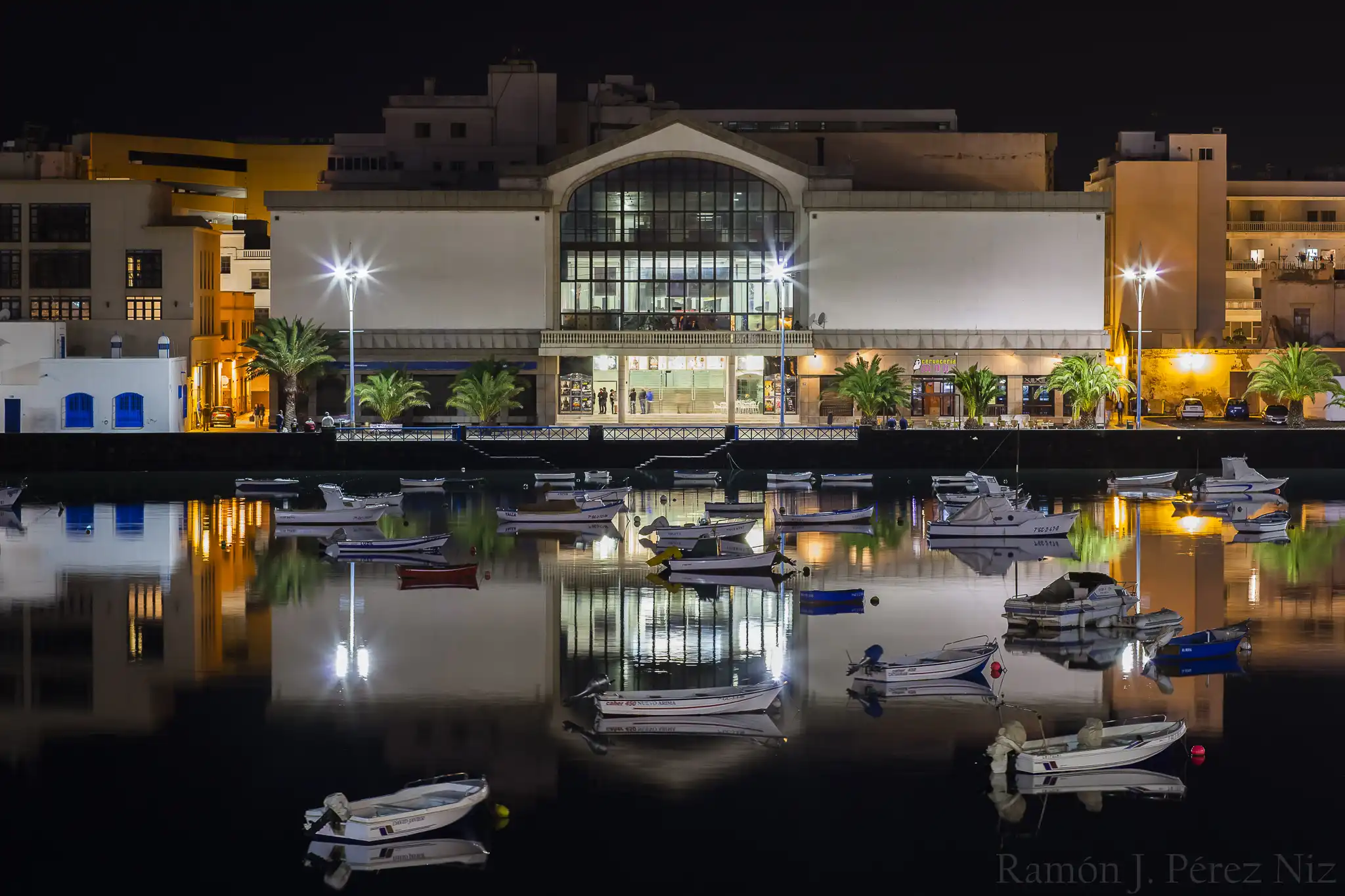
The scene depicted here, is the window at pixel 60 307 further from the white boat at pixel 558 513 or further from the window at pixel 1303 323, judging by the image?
the window at pixel 1303 323

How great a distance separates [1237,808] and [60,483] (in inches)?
3070

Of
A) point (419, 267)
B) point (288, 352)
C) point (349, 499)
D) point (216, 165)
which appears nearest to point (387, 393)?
point (288, 352)

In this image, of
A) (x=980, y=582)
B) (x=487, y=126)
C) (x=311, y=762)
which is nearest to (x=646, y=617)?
(x=980, y=582)

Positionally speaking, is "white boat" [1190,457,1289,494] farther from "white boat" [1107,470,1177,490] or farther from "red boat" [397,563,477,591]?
"red boat" [397,563,477,591]

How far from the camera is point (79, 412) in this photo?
10444 centimetres

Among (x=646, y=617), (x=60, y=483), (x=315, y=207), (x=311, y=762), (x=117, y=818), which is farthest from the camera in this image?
(x=315, y=207)

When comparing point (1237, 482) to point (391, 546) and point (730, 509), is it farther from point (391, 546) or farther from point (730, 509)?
point (391, 546)

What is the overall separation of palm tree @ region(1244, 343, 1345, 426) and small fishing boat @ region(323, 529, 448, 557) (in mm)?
61629

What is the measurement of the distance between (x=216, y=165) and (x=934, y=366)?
87.6 meters

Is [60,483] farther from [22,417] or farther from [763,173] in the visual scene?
[763,173]

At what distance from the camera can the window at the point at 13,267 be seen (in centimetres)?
11138

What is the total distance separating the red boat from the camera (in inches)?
2499

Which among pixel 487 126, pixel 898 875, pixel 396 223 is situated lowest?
pixel 898 875

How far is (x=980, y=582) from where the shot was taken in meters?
64.2
